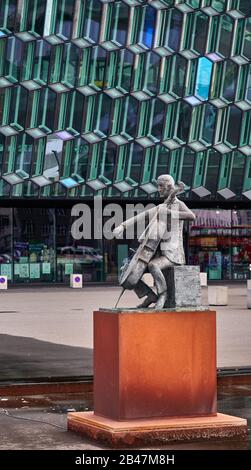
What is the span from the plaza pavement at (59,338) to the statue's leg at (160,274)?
4892mm

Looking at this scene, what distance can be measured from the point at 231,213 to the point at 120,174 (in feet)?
36.0

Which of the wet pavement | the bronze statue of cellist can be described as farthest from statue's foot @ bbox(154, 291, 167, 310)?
the wet pavement

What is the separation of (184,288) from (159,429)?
1.53m

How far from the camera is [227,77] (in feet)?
200

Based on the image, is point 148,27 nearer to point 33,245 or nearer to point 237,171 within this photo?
point 237,171

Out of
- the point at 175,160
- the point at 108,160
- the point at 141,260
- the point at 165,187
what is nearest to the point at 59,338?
the point at 165,187

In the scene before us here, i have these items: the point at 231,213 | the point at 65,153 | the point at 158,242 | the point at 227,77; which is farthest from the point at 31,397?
the point at 231,213

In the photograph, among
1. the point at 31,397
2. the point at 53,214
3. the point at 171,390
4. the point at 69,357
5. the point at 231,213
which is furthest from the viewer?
the point at 231,213

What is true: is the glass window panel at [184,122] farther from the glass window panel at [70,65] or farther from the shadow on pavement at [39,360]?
the shadow on pavement at [39,360]

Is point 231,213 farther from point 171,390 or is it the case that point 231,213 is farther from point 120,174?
point 171,390

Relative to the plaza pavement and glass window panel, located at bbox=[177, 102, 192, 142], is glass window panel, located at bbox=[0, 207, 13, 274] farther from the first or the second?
the plaza pavement

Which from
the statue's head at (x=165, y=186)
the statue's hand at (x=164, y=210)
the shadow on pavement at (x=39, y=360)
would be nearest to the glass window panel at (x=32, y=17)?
the shadow on pavement at (x=39, y=360)

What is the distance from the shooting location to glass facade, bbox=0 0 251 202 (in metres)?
56.9

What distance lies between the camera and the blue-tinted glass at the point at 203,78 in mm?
60250
